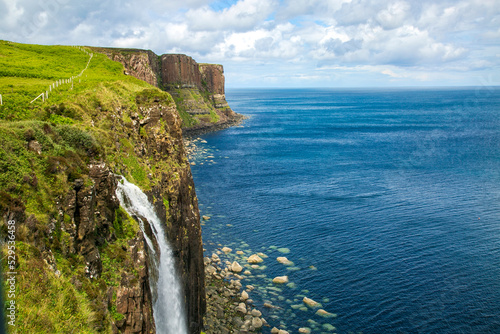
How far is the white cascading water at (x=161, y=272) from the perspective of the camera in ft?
66.1

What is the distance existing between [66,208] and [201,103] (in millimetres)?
138866

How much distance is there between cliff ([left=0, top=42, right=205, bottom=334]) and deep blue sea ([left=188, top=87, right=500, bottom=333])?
1342cm

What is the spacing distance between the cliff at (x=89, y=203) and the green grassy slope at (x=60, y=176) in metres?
0.04

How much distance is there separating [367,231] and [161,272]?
32.4 metres

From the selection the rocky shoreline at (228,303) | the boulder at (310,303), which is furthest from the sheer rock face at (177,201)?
the boulder at (310,303)

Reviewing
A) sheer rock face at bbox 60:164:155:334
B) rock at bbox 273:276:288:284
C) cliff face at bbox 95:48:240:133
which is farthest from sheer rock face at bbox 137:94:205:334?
cliff face at bbox 95:48:240:133

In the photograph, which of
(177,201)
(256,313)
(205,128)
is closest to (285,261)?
(256,313)

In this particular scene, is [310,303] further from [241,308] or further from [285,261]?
[285,261]

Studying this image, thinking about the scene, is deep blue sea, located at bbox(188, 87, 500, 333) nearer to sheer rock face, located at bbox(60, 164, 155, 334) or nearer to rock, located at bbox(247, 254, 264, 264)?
rock, located at bbox(247, 254, 264, 264)

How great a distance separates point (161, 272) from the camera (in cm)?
2177

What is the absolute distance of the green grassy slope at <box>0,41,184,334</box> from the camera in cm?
1153

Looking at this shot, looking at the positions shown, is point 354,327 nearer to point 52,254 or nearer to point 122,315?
point 122,315

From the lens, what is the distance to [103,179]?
17.6 m

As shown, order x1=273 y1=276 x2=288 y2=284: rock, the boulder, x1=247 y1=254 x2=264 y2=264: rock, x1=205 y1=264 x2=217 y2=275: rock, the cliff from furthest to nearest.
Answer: x1=247 y1=254 x2=264 y2=264: rock → x1=205 y1=264 x2=217 y2=275: rock → x1=273 y1=276 x2=288 y2=284: rock → the boulder → the cliff
